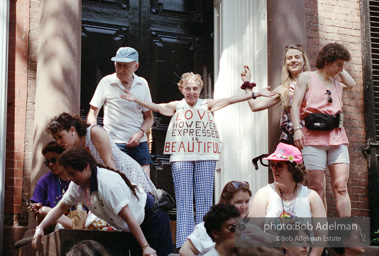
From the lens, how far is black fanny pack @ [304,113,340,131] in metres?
7.24

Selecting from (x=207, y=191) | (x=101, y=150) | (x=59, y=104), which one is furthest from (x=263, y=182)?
(x=101, y=150)

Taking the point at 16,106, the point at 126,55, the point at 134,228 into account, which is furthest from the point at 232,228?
the point at 16,106

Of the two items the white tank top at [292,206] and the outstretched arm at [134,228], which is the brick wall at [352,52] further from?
the outstretched arm at [134,228]

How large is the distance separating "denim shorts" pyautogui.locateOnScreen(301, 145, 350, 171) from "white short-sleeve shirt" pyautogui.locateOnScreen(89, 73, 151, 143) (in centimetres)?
169

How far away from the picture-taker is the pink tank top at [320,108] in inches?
285

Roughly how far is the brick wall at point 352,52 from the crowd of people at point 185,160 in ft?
7.24

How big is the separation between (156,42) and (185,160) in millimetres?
3029

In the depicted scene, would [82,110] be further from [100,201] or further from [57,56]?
[100,201]

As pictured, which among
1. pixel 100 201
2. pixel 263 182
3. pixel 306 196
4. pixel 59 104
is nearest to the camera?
pixel 100 201

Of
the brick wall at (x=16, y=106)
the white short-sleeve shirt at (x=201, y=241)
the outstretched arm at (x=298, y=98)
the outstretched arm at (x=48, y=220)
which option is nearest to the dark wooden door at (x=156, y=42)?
the brick wall at (x=16, y=106)

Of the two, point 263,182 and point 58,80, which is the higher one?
point 58,80

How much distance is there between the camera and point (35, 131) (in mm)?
7992

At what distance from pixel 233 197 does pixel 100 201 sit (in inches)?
46.4

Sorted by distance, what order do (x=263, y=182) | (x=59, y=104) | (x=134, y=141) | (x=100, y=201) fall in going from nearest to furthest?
(x=100, y=201) → (x=134, y=141) → (x=59, y=104) → (x=263, y=182)
